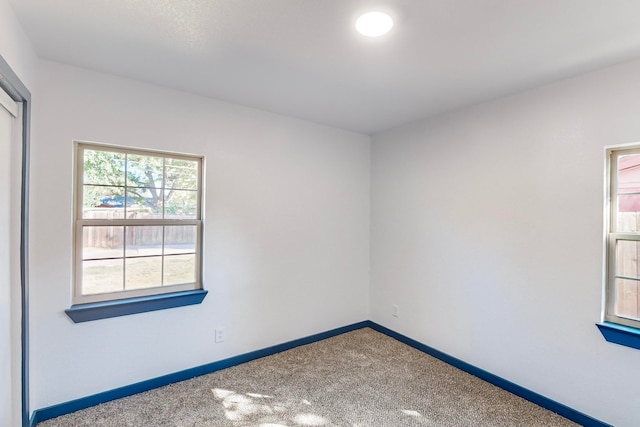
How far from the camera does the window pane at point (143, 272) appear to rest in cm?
244

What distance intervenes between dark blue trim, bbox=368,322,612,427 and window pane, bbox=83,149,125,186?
125 inches

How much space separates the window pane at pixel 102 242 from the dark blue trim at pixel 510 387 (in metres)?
2.91

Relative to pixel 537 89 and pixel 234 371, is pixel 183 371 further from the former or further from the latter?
pixel 537 89

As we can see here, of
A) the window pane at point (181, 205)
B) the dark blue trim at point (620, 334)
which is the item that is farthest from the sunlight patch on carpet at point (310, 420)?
the dark blue trim at point (620, 334)

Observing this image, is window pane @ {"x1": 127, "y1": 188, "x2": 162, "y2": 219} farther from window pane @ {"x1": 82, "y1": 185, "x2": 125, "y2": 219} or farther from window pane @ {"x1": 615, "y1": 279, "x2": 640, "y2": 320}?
window pane @ {"x1": 615, "y1": 279, "x2": 640, "y2": 320}

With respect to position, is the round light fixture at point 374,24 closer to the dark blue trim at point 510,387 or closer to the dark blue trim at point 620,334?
the dark blue trim at point 620,334

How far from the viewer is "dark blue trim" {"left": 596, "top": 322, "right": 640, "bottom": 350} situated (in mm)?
1903

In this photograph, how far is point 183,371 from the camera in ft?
8.47

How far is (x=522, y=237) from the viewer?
2.45 metres

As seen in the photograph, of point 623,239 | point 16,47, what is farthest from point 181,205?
point 623,239

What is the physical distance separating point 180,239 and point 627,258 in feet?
10.9

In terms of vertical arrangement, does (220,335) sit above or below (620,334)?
below

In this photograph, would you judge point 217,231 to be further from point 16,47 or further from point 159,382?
point 16,47

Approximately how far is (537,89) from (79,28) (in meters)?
3.09
